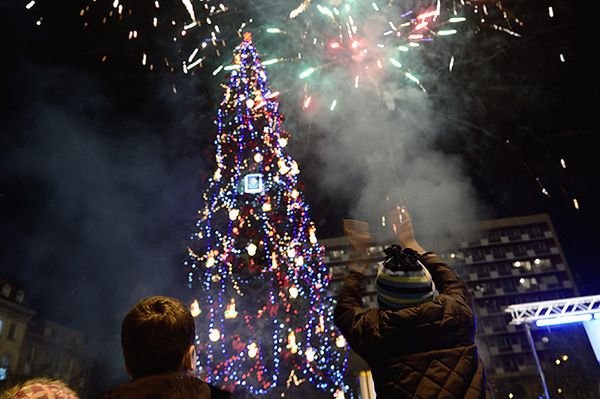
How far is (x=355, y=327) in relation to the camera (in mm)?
1992

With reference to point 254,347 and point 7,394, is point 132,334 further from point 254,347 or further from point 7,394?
point 254,347

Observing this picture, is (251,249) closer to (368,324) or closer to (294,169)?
(294,169)

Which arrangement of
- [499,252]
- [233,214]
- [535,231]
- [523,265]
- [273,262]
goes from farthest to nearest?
[535,231] < [499,252] < [523,265] < [273,262] < [233,214]

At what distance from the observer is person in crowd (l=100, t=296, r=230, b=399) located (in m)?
1.34

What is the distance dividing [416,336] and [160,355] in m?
1.13

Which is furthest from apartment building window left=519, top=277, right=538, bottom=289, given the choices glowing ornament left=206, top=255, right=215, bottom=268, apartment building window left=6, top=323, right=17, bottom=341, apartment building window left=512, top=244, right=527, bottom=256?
apartment building window left=6, top=323, right=17, bottom=341

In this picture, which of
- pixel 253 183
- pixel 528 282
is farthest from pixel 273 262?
pixel 528 282

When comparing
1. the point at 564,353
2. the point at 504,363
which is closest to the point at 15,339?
the point at 504,363

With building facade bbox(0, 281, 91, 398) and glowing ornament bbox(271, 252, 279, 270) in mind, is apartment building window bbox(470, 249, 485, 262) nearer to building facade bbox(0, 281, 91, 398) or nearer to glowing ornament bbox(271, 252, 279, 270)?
building facade bbox(0, 281, 91, 398)

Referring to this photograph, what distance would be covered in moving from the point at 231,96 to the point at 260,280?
7.12m

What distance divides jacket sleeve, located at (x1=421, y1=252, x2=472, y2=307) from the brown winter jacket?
1.9 inches

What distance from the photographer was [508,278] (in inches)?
2037

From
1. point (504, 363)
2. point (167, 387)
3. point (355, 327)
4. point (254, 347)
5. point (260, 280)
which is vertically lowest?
point (167, 387)

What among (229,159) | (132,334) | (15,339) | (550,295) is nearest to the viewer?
(132,334)
